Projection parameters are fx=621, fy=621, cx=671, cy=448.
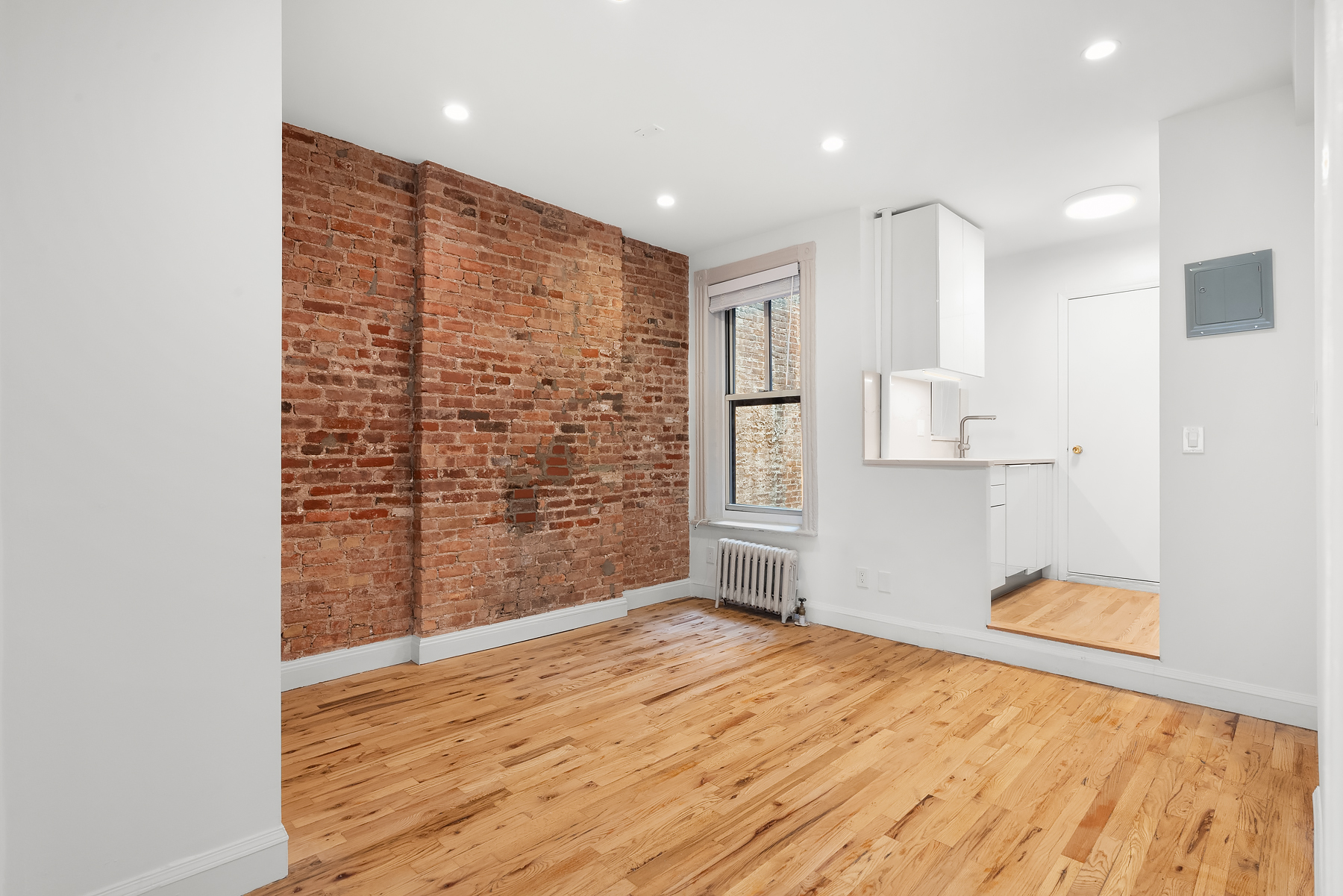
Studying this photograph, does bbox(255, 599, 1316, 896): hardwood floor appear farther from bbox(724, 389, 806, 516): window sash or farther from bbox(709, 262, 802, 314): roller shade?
bbox(709, 262, 802, 314): roller shade

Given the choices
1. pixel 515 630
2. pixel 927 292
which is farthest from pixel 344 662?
pixel 927 292

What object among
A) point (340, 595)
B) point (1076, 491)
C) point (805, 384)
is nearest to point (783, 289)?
point (805, 384)

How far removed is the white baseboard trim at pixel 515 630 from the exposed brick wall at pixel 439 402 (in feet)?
0.20

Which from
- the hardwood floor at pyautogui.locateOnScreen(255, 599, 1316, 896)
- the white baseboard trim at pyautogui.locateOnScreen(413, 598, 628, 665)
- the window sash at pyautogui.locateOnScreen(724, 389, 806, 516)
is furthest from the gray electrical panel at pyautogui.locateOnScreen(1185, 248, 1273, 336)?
the white baseboard trim at pyautogui.locateOnScreen(413, 598, 628, 665)

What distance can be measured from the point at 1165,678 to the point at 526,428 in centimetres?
371

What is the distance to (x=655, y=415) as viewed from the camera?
4977mm

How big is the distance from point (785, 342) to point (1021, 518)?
2.14 meters

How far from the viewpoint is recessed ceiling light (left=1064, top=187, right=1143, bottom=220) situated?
377 cm

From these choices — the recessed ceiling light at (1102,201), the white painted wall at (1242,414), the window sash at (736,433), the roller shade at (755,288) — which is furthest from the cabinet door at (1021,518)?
the roller shade at (755,288)

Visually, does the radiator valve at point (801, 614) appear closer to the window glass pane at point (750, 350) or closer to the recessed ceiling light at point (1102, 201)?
the window glass pane at point (750, 350)

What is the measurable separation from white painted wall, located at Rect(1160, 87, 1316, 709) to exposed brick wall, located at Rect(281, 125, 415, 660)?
3975mm

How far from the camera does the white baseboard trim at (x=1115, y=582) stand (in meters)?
4.60

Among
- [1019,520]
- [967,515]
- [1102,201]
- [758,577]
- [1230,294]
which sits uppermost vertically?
[1102,201]

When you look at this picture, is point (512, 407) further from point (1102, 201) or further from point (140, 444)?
point (1102, 201)
